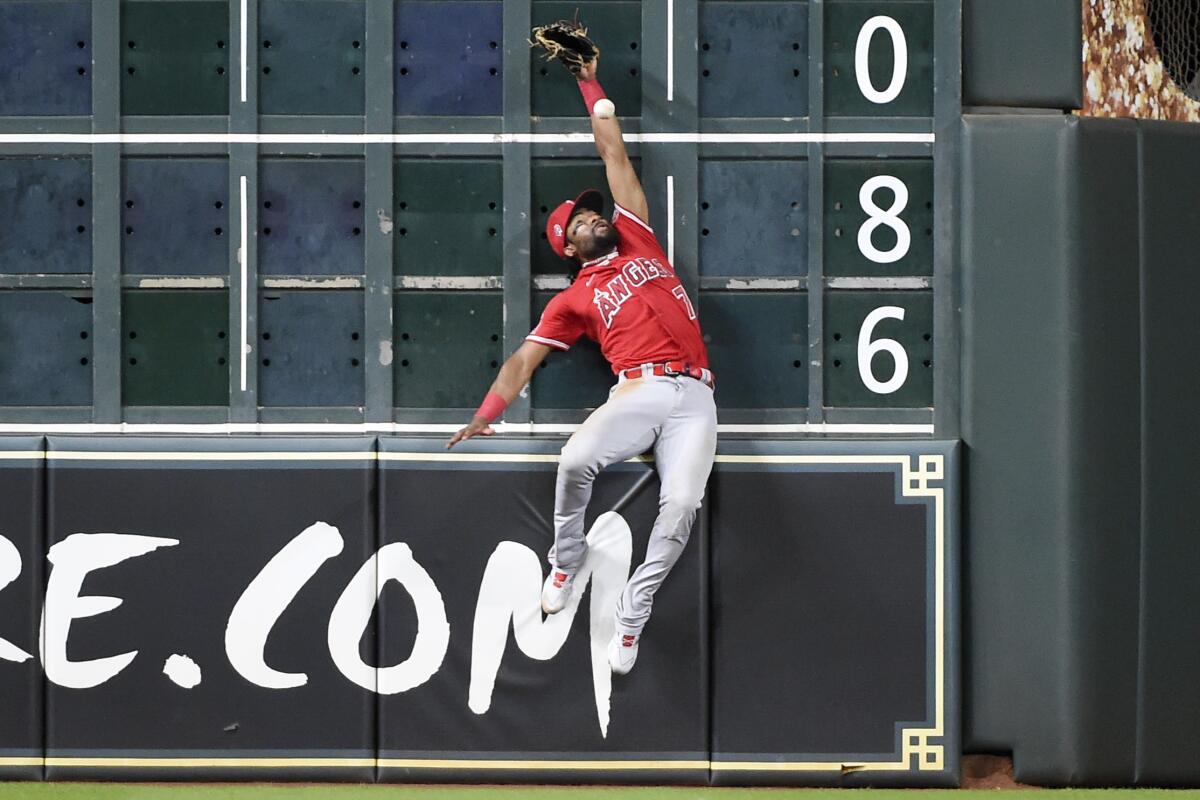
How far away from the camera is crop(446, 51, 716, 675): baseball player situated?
6.23 m

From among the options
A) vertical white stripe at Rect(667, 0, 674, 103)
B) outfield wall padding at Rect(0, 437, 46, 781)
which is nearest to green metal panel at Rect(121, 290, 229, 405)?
outfield wall padding at Rect(0, 437, 46, 781)

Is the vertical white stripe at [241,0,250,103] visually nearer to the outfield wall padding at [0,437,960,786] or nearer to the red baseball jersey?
the outfield wall padding at [0,437,960,786]

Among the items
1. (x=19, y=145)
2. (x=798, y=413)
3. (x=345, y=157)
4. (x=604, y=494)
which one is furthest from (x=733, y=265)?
(x=19, y=145)

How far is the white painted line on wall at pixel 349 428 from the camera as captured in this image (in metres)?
6.55

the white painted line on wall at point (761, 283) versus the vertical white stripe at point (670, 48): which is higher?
the vertical white stripe at point (670, 48)

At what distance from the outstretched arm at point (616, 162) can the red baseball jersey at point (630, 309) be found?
56 millimetres

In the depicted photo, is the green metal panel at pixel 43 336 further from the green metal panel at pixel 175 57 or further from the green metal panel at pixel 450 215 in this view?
the green metal panel at pixel 450 215

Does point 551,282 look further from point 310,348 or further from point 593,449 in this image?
point 310,348

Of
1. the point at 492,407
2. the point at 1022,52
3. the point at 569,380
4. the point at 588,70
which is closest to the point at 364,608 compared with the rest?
the point at 492,407

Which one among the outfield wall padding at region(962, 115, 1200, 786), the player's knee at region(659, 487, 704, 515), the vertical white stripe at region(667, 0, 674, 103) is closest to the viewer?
the player's knee at region(659, 487, 704, 515)

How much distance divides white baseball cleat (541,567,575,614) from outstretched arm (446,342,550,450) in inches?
30.6

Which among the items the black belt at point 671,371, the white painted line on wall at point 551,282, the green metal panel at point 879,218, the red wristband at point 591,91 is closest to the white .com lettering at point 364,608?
the black belt at point 671,371

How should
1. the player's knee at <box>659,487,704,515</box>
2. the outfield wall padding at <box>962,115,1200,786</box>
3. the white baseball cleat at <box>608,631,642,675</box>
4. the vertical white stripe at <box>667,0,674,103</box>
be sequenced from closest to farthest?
the player's knee at <box>659,487,704,515</box>, the white baseball cleat at <box>608,631,642,675</box>, the outfield wall padding at <box>962,115,1200,786</box>, the vertical white stripe at <box>667,0,674,103</box>

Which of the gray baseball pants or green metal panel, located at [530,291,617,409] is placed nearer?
the gray baseball pants
